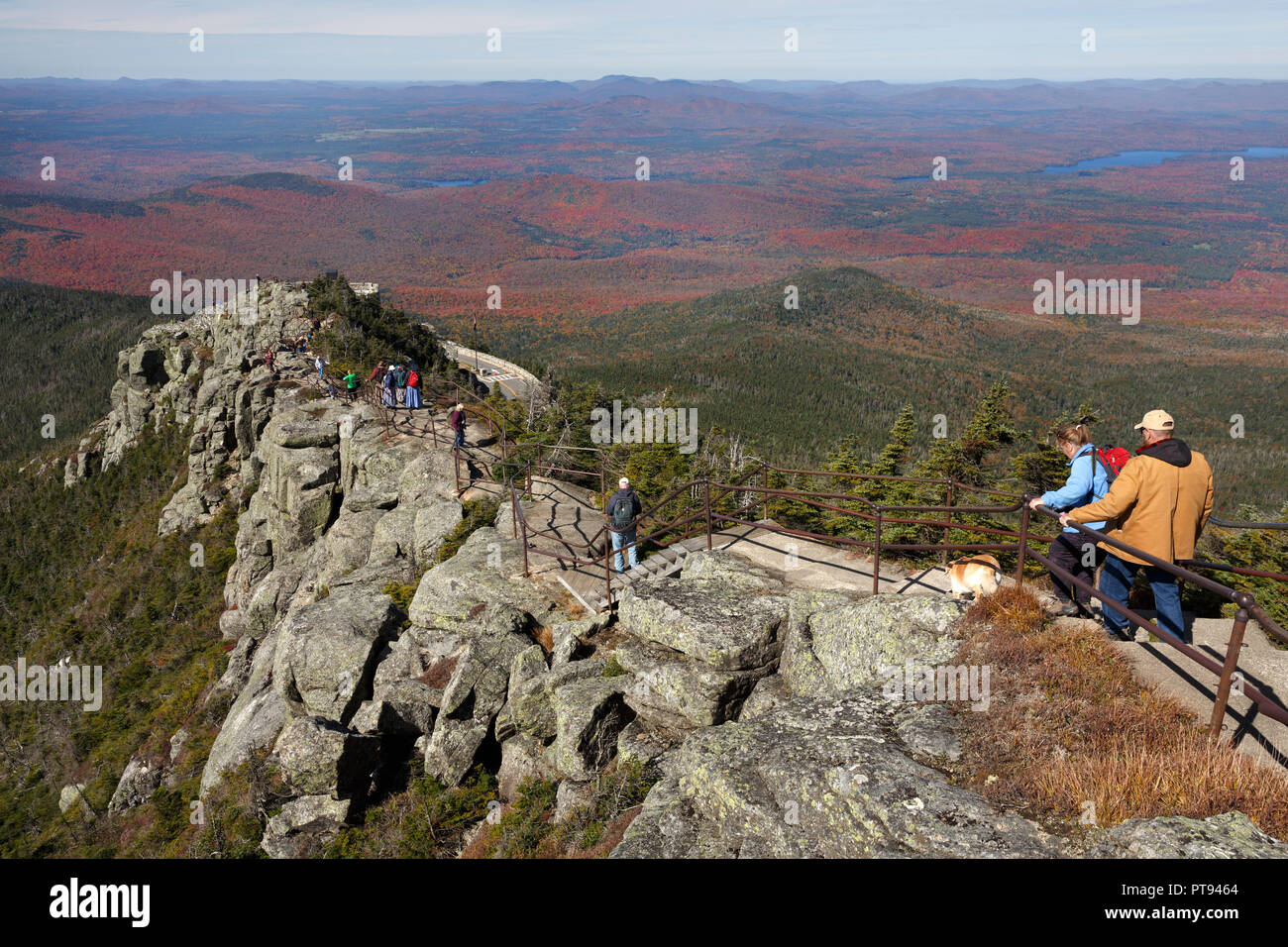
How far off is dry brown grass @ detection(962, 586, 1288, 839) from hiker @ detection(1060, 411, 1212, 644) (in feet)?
2.49

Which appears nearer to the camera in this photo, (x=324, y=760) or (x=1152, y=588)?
(x=1152, y=588)

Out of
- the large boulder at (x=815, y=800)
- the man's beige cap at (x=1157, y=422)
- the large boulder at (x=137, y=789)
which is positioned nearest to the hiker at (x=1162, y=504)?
the man's beige cap at (x=1157, y=422)

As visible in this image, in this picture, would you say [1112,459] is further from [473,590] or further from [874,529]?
[473,590]

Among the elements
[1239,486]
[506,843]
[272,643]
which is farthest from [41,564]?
[1239,486]

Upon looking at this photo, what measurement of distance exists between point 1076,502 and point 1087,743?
261cm

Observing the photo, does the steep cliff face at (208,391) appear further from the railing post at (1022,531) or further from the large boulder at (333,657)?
the railing post at (1022,531)

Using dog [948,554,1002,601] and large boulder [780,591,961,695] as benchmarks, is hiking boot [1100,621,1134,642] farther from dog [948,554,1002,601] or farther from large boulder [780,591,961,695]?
large boulder [780,591,961,695]

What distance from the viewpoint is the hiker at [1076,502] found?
23.8ft

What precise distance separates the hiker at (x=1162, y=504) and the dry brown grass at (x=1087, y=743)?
0.76 m

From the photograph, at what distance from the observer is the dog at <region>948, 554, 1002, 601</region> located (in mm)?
7953

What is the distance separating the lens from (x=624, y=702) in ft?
31.2

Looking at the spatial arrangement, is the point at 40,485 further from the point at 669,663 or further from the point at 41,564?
the point at 669,663

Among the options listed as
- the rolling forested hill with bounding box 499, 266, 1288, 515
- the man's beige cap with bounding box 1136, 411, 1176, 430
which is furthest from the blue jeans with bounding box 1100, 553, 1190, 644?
the rolling forested hill with bounding box 499, 266, 1288, 515

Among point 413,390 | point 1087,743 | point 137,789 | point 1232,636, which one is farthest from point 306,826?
point 413,390
